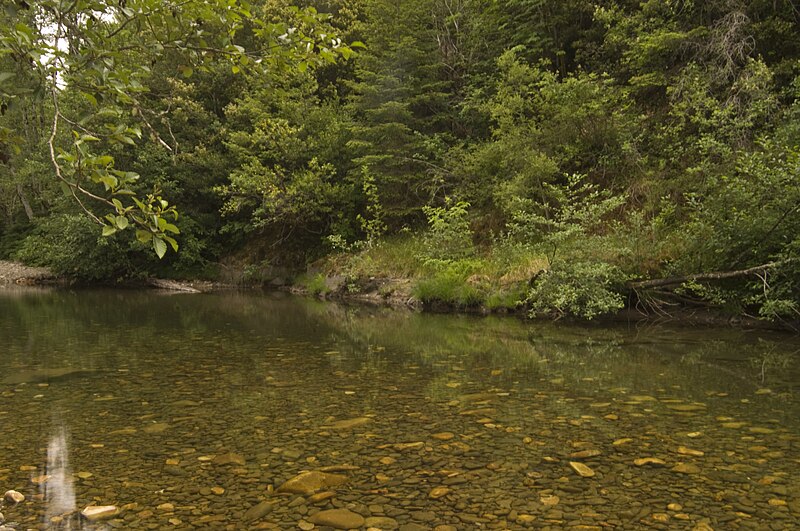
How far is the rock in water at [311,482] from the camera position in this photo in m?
3.94

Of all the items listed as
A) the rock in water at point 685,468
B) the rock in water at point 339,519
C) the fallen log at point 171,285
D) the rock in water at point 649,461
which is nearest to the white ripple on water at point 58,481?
the rock in water at point 339,519

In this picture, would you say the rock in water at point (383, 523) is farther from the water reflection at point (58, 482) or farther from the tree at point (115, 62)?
the tree at point (115, 62)

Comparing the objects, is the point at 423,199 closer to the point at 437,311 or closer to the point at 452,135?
the point at 452,135

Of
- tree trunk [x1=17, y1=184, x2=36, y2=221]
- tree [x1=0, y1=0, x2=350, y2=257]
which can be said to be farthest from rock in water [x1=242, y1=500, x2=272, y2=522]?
tree trunk [x1=17, y1=184, x2=36, y2=221]

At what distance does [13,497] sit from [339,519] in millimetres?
2242

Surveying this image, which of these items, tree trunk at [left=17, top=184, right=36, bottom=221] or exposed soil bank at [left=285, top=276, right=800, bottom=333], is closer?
exposed soil bank at [left=285, top=276, right=800, bottom=333]

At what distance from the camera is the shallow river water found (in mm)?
3611

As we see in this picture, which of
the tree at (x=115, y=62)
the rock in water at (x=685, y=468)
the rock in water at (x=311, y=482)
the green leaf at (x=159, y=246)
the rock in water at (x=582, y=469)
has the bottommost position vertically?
the rock in water at (x=311, y=482)

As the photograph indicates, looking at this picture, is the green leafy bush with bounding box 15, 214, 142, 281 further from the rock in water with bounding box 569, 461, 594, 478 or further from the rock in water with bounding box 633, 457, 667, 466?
the rock in water with bounding box 633, 457, 667, 466

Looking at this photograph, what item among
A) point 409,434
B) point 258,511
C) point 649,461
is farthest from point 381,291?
point 258,511

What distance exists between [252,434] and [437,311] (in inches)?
426

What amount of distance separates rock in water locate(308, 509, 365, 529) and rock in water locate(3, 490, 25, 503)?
79.4 inches

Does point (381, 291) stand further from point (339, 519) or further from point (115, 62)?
point (115, 62)

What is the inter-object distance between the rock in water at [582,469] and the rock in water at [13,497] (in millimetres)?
3935
